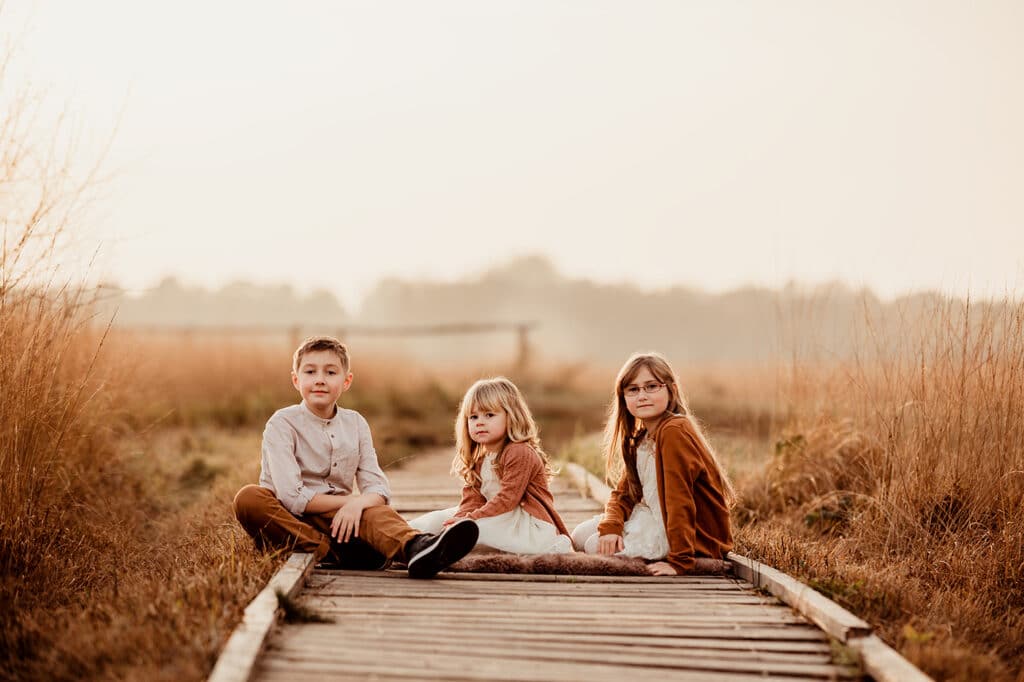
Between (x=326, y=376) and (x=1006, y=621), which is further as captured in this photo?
(x=326, y=376)

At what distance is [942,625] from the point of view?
3.88m

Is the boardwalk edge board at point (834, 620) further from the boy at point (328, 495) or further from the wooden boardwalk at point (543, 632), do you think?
the boy at point (328, 495)

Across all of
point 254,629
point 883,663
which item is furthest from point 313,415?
point 883,663

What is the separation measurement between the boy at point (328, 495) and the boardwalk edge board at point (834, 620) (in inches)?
48.7

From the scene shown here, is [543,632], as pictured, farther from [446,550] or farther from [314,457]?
[314,457]

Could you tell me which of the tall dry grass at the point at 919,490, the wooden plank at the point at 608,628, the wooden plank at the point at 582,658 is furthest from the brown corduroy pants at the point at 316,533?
the tall dry grass at the point at 919,490

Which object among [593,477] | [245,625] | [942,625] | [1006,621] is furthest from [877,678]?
[593,477]

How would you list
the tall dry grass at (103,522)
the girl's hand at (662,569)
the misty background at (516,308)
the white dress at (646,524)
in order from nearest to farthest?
the tall dry grass at (103,522) < the girl's hand at (662,569) < the white dress at (646,524) < the misty background at (516,308)

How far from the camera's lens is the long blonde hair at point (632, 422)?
473 centimetres

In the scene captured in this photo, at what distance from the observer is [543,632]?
3447mm

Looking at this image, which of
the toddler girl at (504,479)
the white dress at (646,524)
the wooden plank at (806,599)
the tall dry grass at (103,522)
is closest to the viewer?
the tall dry grass at (103,522)

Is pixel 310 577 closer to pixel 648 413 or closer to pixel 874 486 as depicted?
pixel 648 413

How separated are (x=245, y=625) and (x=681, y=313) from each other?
46.2 m

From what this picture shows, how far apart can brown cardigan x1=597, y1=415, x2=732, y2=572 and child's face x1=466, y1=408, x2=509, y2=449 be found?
74cm
